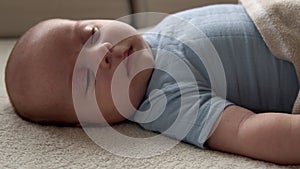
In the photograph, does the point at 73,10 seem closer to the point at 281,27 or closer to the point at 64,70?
the point at 64,70

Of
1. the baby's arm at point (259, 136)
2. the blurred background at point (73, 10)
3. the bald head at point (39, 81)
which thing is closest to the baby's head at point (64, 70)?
the bald head at point (39, 81)

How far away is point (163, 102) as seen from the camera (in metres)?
0.98

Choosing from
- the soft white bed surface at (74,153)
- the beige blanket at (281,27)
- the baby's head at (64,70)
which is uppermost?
the beige blanket at (281,27)

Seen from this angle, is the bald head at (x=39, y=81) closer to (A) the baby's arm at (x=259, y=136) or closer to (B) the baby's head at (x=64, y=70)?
(B) the baby's head at (x=64, y=70)

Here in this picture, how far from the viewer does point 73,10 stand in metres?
1.52

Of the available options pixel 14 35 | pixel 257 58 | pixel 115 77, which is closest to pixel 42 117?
pixel 115 77

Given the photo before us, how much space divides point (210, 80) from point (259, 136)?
168mm

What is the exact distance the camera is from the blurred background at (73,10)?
1519 mm

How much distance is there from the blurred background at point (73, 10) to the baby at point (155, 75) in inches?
18.7

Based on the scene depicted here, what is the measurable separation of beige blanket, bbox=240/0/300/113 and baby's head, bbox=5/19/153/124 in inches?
8.8

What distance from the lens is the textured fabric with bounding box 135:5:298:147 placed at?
0.94 meters

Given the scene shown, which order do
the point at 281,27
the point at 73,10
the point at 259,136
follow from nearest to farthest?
the point at 259,136 < the point at 281,27 < the point at 73,10

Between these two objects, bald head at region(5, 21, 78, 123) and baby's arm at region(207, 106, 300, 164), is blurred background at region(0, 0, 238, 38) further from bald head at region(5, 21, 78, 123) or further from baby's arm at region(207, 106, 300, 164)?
baby's arm at region(207, 106, 300, 164)

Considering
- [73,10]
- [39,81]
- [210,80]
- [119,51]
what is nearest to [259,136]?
[210,80]
